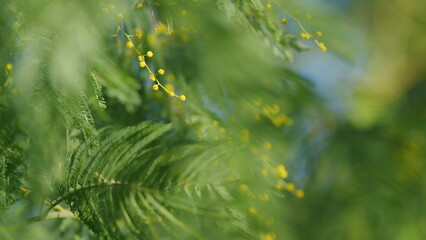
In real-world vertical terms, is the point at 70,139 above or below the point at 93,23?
below

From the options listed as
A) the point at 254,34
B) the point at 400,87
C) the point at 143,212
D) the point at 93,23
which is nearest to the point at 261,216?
the point at 143,212

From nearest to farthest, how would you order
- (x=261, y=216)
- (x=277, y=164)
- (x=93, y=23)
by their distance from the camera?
(x=93, y=23) → (x=261, y=216) → (x=277, y=164)

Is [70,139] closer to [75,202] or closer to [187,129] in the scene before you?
[75,202]

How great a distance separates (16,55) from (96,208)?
225 mm

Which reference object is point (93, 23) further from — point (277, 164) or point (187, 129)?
point (277, 164)

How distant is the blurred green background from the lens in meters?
0.54

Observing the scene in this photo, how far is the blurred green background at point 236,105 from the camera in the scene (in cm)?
54

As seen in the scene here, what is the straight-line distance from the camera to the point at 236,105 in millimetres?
1088

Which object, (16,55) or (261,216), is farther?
(261,216)

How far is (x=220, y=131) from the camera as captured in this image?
100 cm

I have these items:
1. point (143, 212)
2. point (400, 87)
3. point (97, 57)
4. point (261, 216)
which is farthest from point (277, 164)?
point (400, 87)

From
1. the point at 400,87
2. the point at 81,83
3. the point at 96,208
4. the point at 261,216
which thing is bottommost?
the point at 400,87

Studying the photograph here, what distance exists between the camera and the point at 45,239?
73 centimetres

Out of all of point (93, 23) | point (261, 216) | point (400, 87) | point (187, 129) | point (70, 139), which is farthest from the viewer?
point (400, 87)
